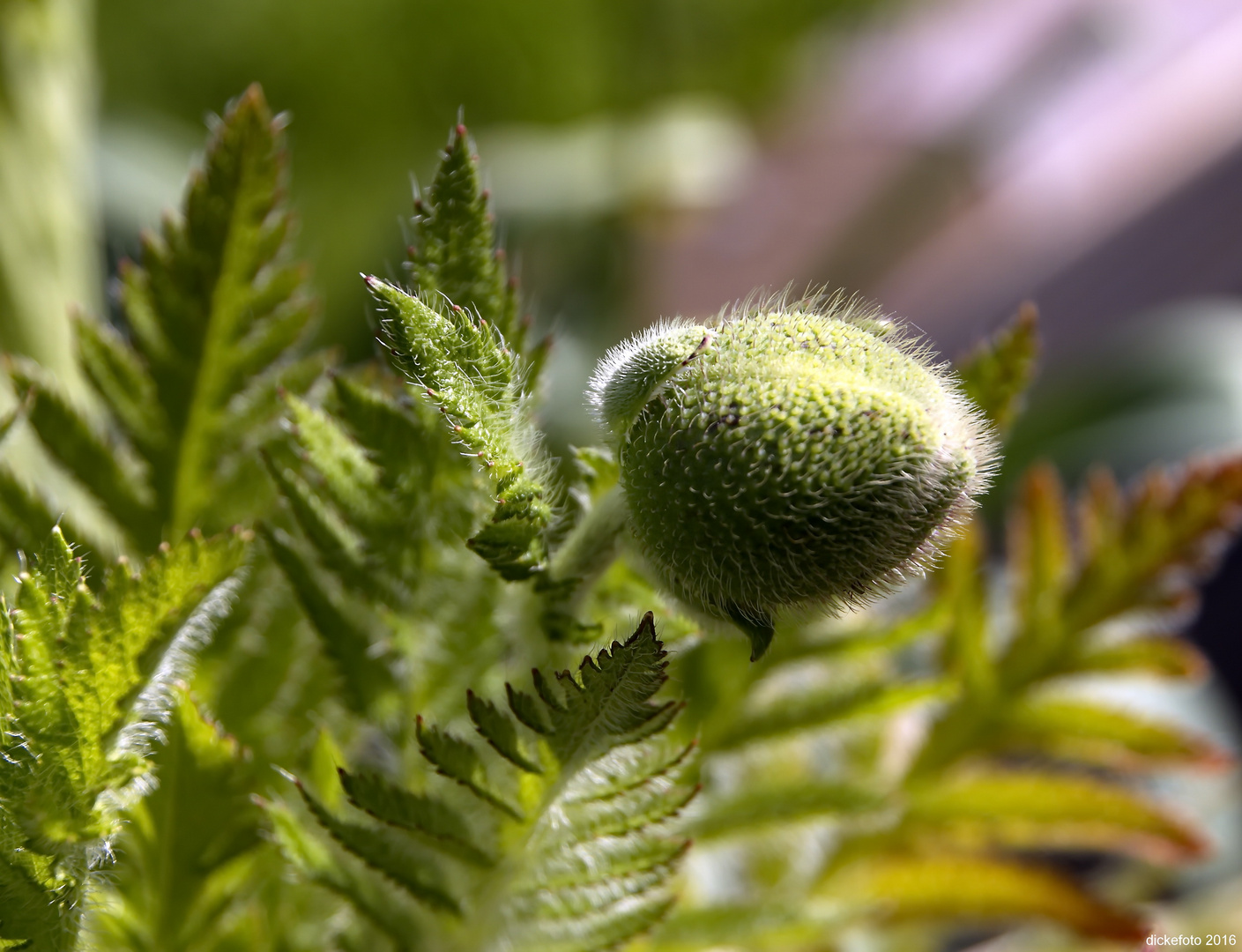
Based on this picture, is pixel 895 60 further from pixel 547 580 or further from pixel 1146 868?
pixel 547 580

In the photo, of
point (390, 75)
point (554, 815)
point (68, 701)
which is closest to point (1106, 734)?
point (554, 815)

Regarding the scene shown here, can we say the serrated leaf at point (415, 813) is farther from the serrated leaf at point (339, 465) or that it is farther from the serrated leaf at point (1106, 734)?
the serrated leaf at point (1106, 734)

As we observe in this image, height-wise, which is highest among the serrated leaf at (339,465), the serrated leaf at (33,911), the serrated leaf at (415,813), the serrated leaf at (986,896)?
the serrated leaf at (339,465)

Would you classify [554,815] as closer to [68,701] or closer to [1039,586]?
[68,701]

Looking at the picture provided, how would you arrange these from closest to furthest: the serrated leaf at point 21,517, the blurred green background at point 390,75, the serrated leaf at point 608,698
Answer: the serrated leaf at point 608,698, the serrated leaf at point 21,517, the blurred green background at point 390,75

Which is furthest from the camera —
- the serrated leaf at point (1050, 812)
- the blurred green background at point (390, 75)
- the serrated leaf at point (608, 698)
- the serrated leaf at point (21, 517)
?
the blurred green background at point (390, 75)

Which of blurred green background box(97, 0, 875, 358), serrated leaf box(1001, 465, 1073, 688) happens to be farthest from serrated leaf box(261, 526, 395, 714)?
blurred green background box(97, 0, 875, 358)

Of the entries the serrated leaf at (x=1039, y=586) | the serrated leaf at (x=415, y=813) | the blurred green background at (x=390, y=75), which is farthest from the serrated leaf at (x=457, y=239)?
the blurred green background at (x=390, y=75)
